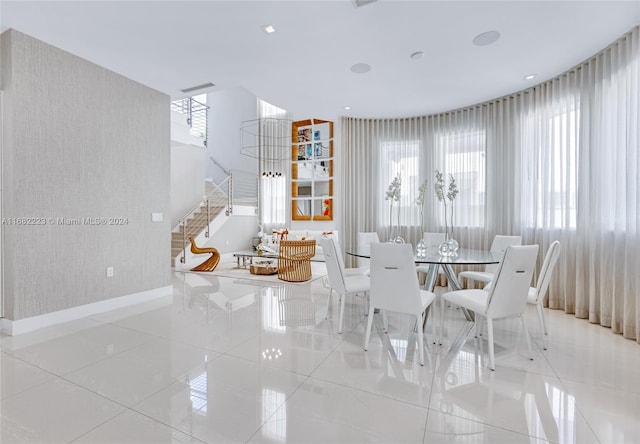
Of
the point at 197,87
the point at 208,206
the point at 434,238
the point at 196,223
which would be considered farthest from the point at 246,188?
the point at 434,238

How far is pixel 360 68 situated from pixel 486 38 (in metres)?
1.39

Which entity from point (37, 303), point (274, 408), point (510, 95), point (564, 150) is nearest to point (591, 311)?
point (564, 150)

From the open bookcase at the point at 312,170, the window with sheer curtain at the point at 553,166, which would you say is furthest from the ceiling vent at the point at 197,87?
the window with sheer curtain at the point at 553,166

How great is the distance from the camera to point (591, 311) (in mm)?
3385

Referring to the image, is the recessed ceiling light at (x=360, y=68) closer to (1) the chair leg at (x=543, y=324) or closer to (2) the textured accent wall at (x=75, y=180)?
(2) the textured accent wall at (x=75, y=180)

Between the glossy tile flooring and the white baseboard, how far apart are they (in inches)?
5.0

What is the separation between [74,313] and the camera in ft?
11.2

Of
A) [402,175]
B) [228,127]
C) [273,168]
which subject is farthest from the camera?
[228,127]

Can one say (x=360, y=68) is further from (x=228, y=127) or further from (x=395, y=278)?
(x=228, y=127)

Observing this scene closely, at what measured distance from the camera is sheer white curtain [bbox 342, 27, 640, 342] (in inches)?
121

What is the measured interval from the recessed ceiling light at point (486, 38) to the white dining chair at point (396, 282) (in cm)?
236

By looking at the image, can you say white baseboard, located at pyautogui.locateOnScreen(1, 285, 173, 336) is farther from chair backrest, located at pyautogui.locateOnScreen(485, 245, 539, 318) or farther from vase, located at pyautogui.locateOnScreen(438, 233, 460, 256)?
chair backrest, located at pyautogui.locateOnScreen(485, 245, 539, 318)

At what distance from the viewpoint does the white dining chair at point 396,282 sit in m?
2.41

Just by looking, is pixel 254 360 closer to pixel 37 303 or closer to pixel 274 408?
pixel 274 408
